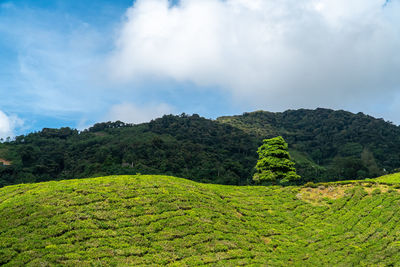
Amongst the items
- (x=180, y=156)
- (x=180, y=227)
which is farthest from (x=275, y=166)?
(x=180, y=156)

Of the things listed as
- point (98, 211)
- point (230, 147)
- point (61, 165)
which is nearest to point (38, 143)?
point (61, 165)

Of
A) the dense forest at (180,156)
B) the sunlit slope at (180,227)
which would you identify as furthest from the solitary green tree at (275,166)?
the dense forest at (180,156)

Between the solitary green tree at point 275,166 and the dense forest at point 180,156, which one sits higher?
the dense forest at point 180,156

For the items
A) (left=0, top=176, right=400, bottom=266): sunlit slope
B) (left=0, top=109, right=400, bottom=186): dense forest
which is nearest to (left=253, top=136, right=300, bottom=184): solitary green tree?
(left=0, top=176, right=400, bottom=266): sunlit slope

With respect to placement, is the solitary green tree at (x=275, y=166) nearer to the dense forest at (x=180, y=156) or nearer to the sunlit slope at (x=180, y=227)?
the sunlit slope at (x=180, y=227)

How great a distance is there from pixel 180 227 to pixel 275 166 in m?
25.0

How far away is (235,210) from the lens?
84.2 feet

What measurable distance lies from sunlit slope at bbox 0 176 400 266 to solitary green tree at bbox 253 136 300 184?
11214mm

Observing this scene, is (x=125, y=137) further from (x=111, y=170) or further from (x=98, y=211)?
(x=98, y=211)

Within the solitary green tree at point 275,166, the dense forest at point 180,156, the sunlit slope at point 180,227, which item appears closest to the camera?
the sunlit slope at point 180,227

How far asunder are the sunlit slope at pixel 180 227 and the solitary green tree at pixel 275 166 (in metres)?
11.2

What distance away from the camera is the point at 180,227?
19766 millimetres

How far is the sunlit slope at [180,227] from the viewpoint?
1605 centimetres

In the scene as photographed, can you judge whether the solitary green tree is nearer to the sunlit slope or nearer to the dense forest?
the sunlit slope
